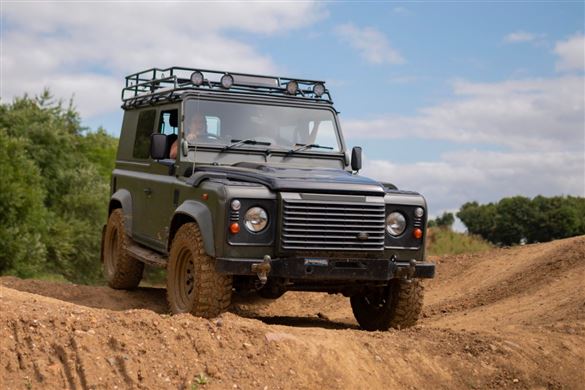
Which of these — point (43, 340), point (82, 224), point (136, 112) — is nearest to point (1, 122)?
point (82, 224)

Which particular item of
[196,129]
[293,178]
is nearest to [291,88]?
[196,129]

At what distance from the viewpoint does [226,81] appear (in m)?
10.5

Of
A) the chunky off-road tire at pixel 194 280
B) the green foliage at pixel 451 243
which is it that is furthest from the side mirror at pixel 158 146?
the green foliage at pixel 451 243

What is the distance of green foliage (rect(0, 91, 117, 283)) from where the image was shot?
33375mm

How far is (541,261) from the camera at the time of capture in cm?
1347

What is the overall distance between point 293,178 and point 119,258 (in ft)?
13.8

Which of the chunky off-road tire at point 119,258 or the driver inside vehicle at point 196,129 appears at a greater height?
the driver inside vehicle at point 196,129

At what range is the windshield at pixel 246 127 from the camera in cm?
1004

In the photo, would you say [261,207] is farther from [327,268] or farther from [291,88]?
[291,88]

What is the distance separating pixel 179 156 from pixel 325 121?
1.80 metres

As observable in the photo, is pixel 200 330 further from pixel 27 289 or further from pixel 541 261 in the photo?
pixel 541 261

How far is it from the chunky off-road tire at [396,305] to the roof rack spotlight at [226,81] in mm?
2812

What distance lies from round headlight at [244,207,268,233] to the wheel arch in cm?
36

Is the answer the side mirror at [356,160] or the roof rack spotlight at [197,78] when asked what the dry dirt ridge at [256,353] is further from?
the roof rack spotlight at [197,78]
